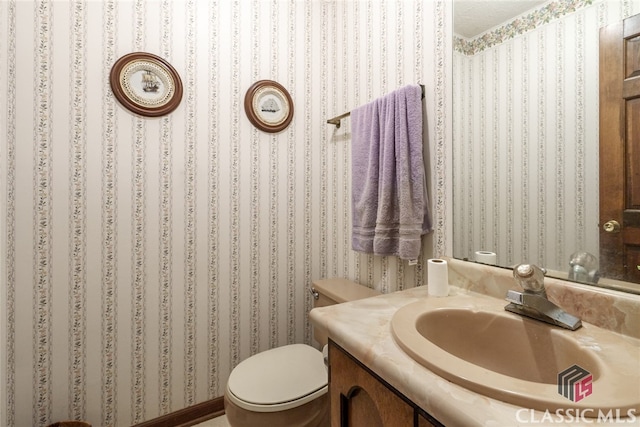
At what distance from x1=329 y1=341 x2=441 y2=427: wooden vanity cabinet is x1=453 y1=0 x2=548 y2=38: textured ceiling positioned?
111 cm

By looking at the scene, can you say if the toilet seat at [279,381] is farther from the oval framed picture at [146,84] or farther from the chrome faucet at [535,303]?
the oval framed picture at [146,84]

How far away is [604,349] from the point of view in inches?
23.2

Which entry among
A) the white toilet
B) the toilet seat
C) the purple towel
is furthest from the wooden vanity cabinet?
the purple towel

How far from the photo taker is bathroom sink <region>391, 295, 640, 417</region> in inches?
17.3

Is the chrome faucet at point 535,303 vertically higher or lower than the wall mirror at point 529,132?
lower

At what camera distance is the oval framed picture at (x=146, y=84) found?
1267mm

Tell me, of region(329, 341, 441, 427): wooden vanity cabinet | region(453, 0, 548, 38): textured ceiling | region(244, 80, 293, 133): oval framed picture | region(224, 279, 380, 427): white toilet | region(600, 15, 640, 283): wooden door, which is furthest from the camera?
region(244, 80, 293, 133): oval framed picture

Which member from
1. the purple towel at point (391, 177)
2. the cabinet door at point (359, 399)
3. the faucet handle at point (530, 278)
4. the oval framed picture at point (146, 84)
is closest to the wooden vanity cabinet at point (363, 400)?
the cabinet door at point (359, 399)

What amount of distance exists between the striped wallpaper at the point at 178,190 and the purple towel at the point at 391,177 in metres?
0.08

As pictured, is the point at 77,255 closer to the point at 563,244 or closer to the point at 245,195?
the point at 245,195

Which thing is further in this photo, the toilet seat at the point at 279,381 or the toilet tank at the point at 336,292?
the toilet tank at the point at 336,292

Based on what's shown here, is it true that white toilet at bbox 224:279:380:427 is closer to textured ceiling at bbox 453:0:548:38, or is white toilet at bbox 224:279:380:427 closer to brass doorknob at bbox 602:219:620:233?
brass doorknob at bbox 602:219:620:233

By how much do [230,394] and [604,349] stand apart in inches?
42.6

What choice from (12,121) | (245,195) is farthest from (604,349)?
(12,121)
